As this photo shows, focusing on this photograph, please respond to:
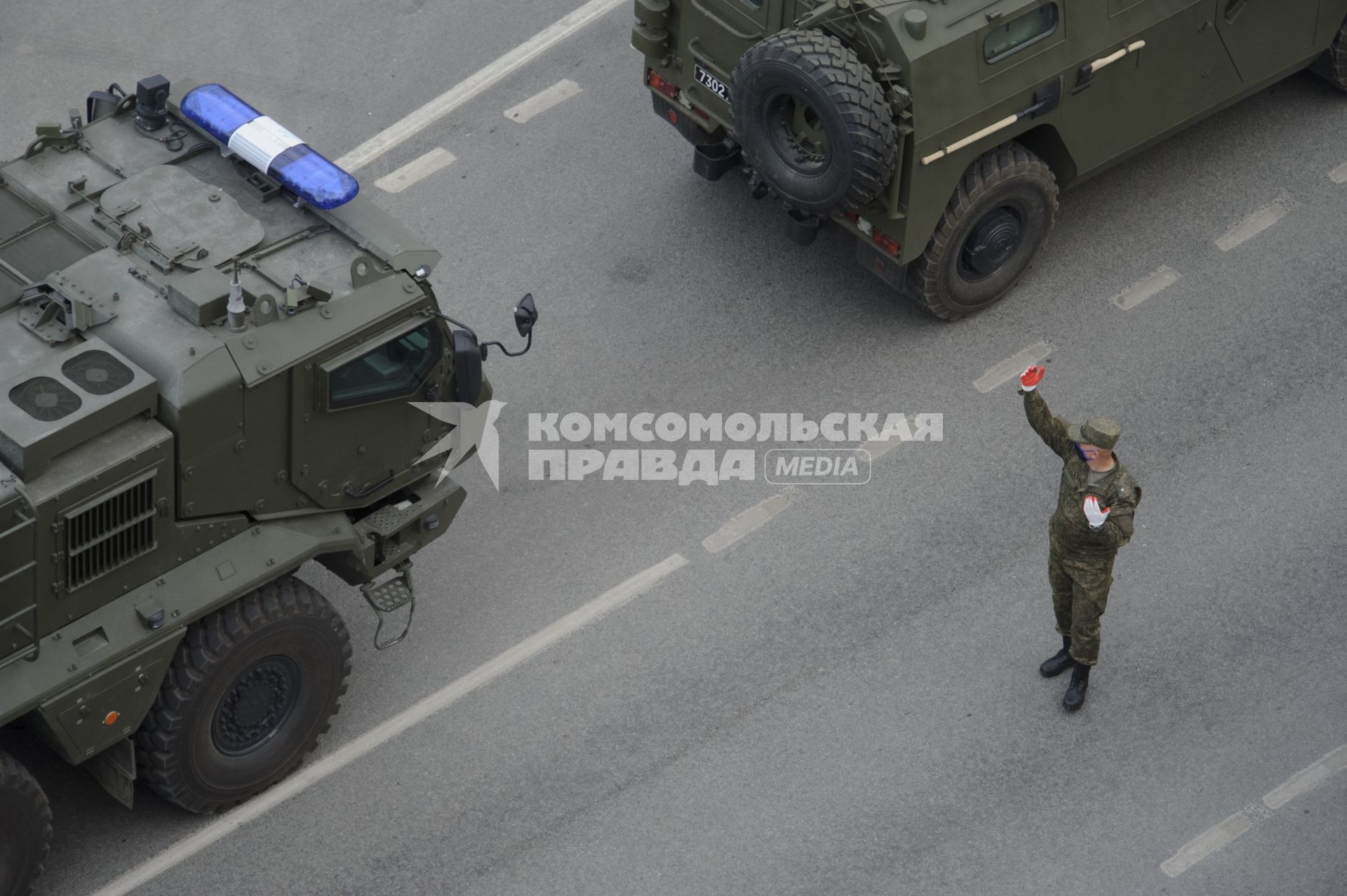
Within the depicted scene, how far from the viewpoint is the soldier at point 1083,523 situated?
32.5 feet

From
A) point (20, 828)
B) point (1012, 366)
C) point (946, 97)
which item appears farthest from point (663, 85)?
point (20, 828)

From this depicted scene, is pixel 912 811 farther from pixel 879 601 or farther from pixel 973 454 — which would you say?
pixel 973 454

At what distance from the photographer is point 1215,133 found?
46.6 ft

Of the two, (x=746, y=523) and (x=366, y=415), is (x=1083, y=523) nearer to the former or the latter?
(x=746, y=523)

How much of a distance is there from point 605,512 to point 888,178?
2624 mm

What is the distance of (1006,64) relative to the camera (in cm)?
1191

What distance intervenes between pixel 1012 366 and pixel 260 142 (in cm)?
508

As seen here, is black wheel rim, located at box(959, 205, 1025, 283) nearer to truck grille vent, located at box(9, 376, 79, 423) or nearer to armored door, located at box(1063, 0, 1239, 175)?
armored door, located at box(1063, 0, 1239, 175)

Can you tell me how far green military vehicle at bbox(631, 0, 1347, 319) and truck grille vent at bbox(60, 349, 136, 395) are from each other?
4437mm

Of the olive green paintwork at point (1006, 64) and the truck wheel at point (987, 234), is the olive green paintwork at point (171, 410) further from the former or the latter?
the truck wheel at point (987, 234)

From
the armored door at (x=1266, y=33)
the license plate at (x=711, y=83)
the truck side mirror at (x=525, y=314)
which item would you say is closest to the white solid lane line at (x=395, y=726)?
the truck side mirror at (x=525, y=314)

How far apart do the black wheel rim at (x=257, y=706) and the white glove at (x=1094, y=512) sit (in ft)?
13.4

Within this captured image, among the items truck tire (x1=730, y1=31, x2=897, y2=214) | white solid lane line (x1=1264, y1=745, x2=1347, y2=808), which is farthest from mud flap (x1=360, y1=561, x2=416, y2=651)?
white solid lane line (x1=1264, y1=745, x2=1347, y2=808)

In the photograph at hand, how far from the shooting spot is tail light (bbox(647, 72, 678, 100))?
13.2 m
